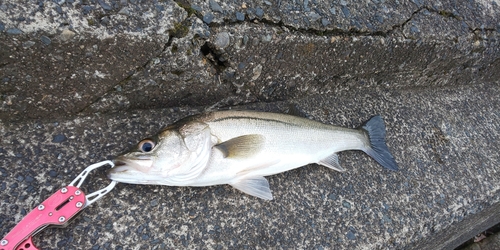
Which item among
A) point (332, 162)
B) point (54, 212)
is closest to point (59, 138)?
point (54, 212)

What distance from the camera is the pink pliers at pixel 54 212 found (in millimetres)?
1711

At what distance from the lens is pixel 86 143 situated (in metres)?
2.09

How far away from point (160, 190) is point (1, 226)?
2.65 ft

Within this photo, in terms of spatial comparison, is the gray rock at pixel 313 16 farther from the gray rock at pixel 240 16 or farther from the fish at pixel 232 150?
the fish at pixel 232 150

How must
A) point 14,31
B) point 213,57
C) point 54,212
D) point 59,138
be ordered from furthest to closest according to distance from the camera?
point 213,57, point 59,138, point 54,212, point 14,31

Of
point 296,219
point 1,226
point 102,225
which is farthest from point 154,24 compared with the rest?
point 296,219

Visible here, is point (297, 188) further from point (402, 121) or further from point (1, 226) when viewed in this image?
point (1, 226)

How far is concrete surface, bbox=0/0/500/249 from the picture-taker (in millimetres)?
1846

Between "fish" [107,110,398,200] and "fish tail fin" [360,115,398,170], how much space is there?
16cm

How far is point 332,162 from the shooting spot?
247cm

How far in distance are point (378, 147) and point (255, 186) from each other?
3.54 feet

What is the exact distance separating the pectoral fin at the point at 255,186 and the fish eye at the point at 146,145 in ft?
1.85

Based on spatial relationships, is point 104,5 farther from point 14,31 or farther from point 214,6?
point 214,6

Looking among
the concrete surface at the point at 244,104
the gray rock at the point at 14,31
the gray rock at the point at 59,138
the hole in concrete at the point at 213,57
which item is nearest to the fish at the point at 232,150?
the concrete surface at the point at 244,104
